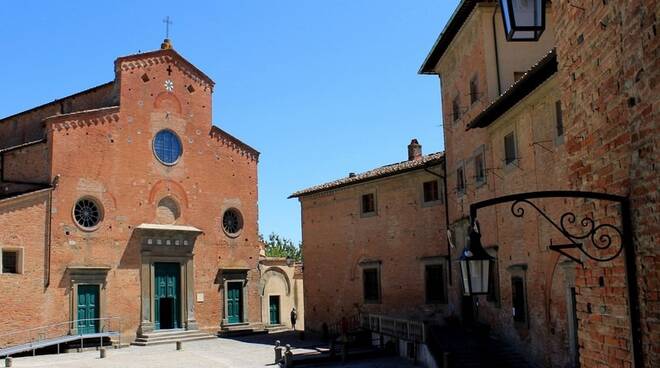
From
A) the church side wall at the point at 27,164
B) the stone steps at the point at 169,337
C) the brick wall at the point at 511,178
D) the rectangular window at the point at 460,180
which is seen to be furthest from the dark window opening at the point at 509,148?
the church side wall at the point at 27,164

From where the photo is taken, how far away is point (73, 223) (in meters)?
26.8

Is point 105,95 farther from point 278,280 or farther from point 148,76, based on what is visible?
point 278,280

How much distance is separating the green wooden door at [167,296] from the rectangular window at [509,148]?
18.0m

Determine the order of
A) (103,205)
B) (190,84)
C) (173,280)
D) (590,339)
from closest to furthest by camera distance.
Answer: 1. (590,339)
2. (103,205)
3. (173,280)
4. (190,84)

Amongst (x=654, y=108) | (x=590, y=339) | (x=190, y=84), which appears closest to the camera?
(x=654, y=108)

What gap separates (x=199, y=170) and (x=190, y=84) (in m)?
4.28

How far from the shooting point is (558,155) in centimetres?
1383

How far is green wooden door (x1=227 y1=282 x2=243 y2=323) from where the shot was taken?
31.8m

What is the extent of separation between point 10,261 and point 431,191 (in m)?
16.2

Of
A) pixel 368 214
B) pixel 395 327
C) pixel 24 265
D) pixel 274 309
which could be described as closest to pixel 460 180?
pixel 395 327

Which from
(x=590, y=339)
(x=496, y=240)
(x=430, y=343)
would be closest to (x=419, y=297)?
(x=430, y=343)

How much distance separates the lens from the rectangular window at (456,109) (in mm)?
21841

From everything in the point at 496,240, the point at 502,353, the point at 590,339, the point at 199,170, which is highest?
the point at 199,170

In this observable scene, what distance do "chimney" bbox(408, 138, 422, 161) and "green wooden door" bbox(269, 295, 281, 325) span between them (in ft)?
36.7
